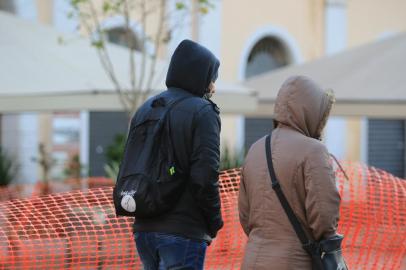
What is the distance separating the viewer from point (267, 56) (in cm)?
1705

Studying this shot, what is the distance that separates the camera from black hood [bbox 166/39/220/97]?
3.46m

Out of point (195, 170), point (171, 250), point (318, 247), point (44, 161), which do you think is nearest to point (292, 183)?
point (318, 247)

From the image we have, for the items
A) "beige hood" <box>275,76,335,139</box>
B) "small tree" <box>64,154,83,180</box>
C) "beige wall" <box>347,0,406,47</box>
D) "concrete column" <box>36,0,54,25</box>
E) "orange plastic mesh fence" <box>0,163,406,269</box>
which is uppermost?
"beige wall" <box>347,0,406,47</box>

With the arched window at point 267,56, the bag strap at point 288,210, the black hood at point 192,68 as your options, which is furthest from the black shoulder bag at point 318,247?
the arched window at point 267,56

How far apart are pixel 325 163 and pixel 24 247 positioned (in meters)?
2.71

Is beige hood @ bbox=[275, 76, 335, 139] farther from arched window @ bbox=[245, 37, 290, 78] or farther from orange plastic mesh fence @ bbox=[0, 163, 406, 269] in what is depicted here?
arched window @ bbox=[245, 37, 290, 78]

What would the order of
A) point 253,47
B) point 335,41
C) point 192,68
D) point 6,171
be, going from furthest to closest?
1. point 335,41
2. point 253,47
3. point 6,171
4. point 192,68

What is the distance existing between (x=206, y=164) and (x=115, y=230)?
2.41 meters

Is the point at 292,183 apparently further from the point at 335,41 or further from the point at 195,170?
the point at 335,41

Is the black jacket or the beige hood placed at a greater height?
the beige hood

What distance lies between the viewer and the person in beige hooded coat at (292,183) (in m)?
3.18

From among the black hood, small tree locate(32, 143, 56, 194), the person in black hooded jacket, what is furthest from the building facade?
the person in black hooded jacket

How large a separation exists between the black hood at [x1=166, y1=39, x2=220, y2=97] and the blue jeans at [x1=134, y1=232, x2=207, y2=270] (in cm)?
66

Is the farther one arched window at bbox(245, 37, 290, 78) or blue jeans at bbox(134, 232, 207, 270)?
arched window at bbox(245, 37, 290, 78)
